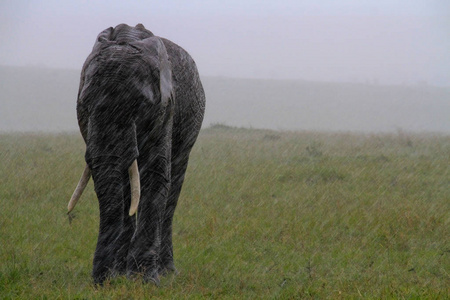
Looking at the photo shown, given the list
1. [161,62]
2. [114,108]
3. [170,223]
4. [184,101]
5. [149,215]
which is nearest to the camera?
[114,108]

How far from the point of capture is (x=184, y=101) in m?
6.07

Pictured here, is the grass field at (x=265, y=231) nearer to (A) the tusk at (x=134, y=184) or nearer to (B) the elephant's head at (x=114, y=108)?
(A) the tusk at (x=134, y=184)

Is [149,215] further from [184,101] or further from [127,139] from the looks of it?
[184,101]

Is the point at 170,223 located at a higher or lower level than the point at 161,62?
lower

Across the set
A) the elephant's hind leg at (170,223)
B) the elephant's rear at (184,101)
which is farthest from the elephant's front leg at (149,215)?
the elephant's rear at (184,101)

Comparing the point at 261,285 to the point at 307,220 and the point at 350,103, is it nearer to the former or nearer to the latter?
the point at 307,220

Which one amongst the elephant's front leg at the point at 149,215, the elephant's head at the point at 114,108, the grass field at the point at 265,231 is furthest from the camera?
the grass field at the point at 265,231

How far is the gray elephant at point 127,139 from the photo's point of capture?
4480 mm

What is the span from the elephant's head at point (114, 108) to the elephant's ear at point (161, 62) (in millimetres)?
87

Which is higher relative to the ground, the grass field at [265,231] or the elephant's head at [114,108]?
the elephant's head at [114,108]

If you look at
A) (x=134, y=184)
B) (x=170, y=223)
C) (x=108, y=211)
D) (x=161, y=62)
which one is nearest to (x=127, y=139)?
(x=134, y=184)

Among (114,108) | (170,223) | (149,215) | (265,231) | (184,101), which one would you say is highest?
(114,108)

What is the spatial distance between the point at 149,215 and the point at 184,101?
1.46 metres

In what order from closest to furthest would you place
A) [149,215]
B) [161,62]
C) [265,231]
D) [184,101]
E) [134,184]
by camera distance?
[134,184]
[161,62]
[149,215]
[184,101]
[265,231]
